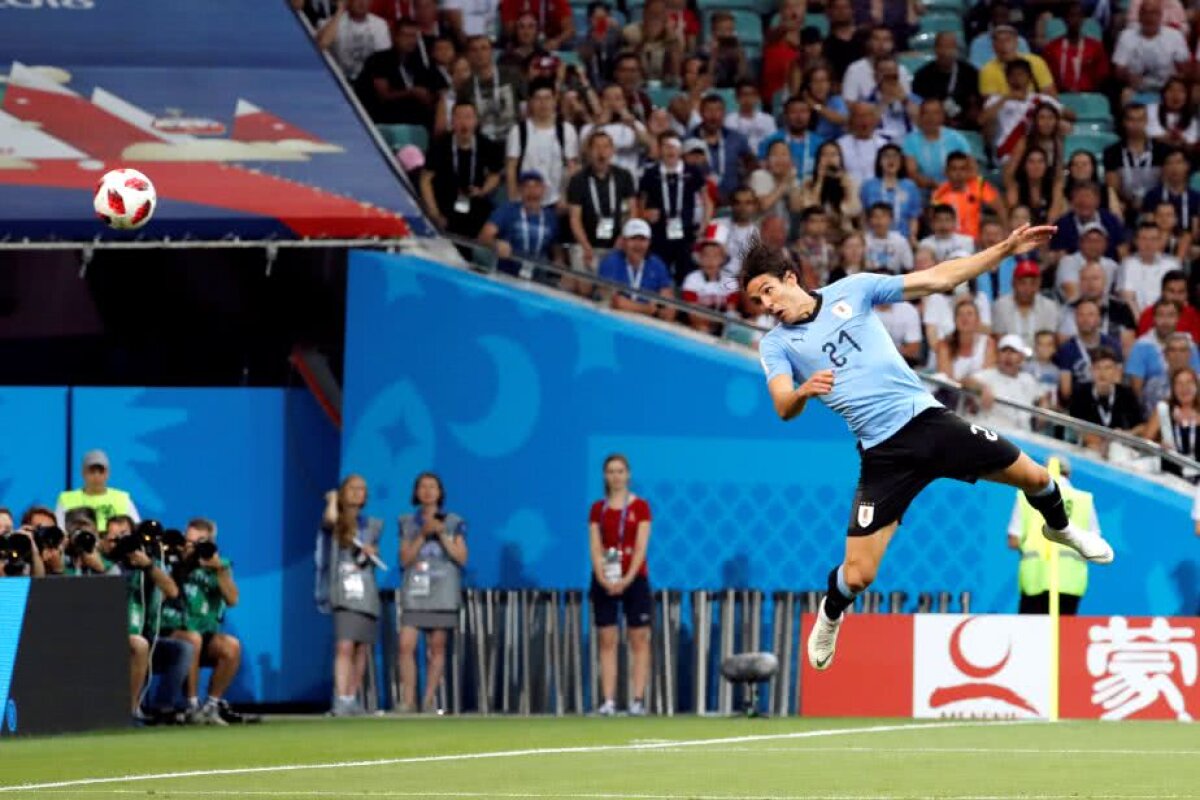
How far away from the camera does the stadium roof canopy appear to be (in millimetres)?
20469

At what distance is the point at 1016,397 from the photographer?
69.1 feet

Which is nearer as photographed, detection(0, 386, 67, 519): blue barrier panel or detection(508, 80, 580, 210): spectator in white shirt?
detection(0, 386, 67, 519): blue barrier panel

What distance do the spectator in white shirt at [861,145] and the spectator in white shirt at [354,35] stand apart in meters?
4.29

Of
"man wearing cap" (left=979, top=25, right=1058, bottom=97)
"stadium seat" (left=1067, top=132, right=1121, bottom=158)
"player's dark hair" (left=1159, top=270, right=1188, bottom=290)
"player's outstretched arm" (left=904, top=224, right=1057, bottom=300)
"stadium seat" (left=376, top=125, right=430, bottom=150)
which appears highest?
"man wearing cap" (left=979, top=25, right=1058, bottom=97)

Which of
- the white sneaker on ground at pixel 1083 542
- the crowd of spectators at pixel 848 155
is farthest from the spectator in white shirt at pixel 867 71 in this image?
the white sneaker on ground at pixel 1083 542

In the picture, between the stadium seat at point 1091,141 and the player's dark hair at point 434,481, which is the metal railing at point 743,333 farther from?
the stadium seat at point 1091,141

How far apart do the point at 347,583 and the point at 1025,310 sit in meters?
6.20

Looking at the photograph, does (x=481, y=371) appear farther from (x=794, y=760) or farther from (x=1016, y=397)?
(x=794, y=760)

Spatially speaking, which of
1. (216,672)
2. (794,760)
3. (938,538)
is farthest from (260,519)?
(794,760)

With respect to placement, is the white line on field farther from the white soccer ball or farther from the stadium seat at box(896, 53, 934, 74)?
the stadium seat at box(896, 53, 934, 74)

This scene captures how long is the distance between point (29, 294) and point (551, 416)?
4634 millimetres

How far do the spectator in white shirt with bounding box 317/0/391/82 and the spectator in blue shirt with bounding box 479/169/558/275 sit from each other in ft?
7.28

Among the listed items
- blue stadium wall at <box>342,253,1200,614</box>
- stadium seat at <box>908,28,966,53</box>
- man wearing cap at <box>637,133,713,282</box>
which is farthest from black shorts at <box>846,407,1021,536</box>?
stadium seat at <box>908,28,966,53</box>

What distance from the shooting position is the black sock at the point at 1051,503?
13.5 meters
